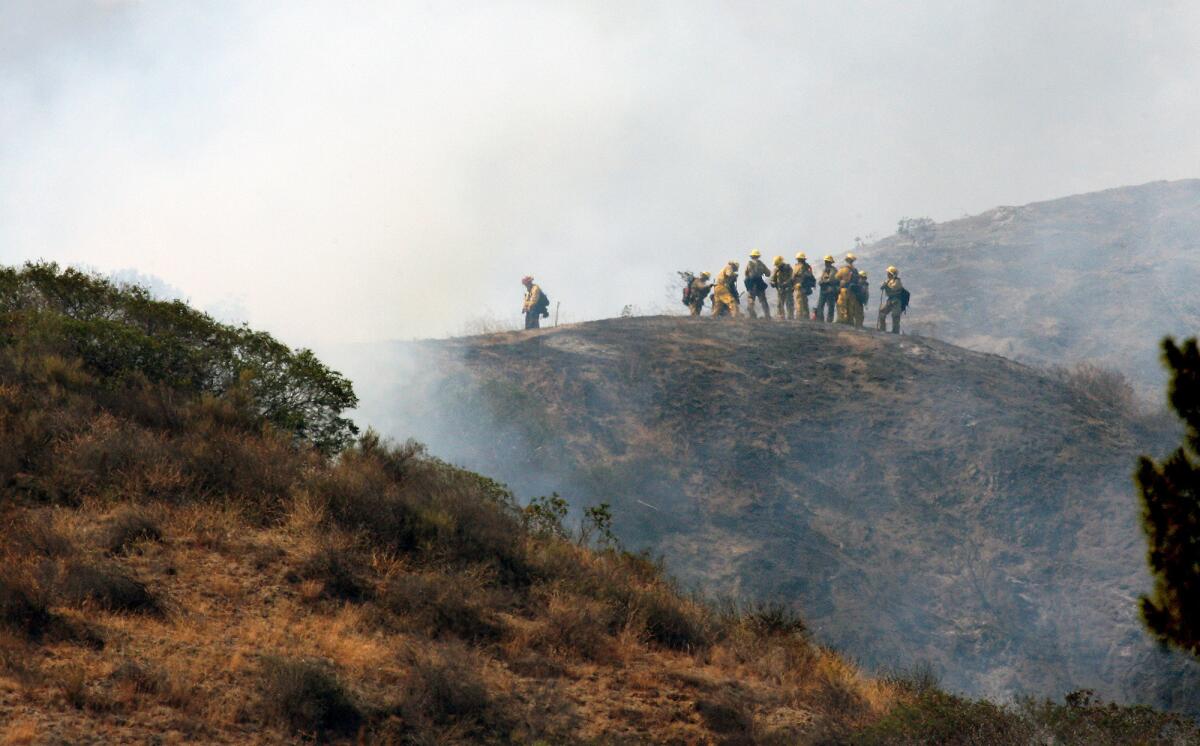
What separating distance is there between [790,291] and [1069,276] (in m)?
26.6

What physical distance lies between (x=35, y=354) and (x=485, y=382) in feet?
48.8

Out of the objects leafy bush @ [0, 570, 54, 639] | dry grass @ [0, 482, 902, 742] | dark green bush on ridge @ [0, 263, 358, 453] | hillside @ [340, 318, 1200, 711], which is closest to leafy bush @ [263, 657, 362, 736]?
dry grass @ [0, 482, 902, 742]

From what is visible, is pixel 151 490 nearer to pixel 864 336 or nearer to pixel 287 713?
pixel 287 713

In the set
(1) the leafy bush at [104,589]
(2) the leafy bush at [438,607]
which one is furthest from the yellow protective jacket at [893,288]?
(1) the leafy bush at [104,589]

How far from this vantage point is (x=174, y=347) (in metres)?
12.2

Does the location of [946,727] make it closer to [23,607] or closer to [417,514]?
[417,514]

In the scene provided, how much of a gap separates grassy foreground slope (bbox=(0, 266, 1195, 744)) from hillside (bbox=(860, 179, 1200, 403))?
3139cm

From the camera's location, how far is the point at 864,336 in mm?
28453

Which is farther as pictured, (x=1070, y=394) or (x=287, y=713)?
(x=1070, y=394)

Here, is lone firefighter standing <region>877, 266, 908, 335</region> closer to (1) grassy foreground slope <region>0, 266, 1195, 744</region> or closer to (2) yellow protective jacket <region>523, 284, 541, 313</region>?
(2) yellow protective jacket <region>523, 284, 541, 313</region>

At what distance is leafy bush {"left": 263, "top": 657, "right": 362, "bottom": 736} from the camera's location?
296 inches

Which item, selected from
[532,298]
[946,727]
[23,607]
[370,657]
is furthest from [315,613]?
[532,298]

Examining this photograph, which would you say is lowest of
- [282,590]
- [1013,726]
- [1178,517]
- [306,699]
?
[1013,726]

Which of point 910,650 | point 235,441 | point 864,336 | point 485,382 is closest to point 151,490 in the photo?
point 235,441
